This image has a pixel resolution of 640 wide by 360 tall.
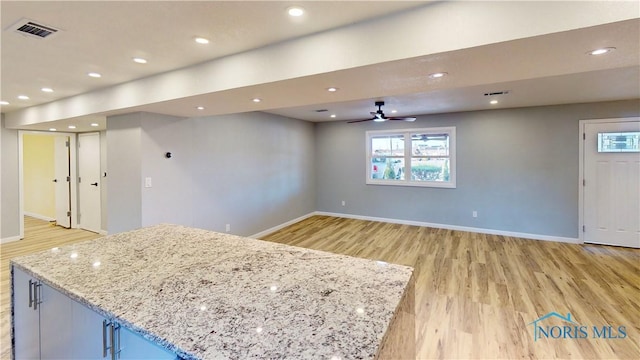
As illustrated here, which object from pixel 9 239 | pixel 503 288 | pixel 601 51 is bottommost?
pixel 503 288

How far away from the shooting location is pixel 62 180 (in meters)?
6.16

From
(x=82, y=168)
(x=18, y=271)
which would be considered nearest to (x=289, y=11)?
(x=18, y=271)

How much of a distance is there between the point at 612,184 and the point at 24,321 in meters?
7.18

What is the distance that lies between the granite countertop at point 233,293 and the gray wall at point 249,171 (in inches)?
→ 101

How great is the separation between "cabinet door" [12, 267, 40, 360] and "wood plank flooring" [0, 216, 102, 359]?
29.8 inches

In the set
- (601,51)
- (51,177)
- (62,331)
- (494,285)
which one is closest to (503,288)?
(494,285)

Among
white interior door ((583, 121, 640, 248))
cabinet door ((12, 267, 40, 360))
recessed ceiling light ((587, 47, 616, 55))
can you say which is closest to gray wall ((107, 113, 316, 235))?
cabinet door ((12, 267, 40, 360))

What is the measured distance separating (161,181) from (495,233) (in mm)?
5822

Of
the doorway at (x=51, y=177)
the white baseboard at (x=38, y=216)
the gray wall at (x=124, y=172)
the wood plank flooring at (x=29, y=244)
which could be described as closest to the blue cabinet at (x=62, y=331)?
the wood plank flooring at (x=29, y=244)

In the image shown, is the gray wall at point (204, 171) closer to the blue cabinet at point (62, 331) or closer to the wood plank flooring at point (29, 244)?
the wood plank flooring at point (29, 244)

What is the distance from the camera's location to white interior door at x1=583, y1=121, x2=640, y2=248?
4480 millimetres

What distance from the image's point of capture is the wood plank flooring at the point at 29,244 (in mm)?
2695

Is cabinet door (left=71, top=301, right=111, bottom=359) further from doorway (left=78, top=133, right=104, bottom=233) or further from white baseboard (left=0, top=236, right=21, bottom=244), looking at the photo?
white baseboard (left=0, top=236, right=21, bottom=244)

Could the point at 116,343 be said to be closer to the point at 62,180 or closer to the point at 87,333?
the point at 87,333
